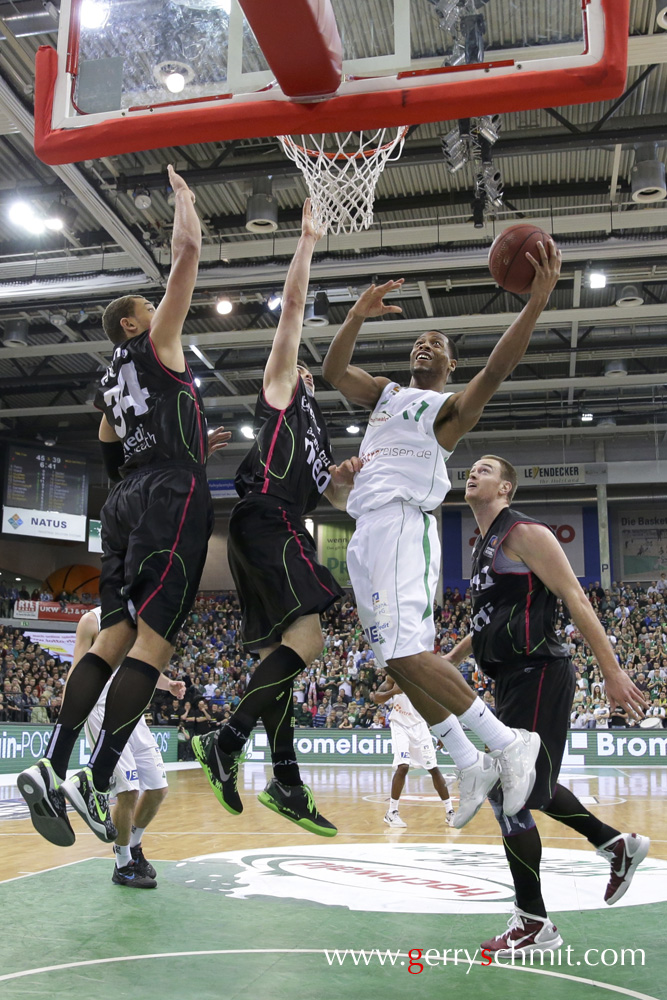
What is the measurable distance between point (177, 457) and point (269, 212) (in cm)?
1076

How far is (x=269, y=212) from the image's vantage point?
1399 centimetres

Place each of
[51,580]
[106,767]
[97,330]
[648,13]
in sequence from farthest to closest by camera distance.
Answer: [51,580], [97,330], [648,13], [106,767]

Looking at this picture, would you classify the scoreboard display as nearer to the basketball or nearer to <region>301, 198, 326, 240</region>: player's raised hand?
<region>301, 198, 326, 240</region>: player's raised hand

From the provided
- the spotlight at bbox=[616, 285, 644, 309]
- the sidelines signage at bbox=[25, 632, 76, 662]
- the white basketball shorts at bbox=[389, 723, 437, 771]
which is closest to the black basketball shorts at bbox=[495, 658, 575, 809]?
the white basketball shorts at bbox=[389, 723, 437, 771]

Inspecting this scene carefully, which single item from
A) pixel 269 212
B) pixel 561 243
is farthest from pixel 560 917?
pixel 561 243

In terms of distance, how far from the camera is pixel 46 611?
94.7ft

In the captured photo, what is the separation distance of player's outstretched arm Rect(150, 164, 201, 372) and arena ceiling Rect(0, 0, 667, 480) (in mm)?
7976

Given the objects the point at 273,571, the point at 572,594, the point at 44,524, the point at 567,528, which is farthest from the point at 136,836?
the point at 567,528

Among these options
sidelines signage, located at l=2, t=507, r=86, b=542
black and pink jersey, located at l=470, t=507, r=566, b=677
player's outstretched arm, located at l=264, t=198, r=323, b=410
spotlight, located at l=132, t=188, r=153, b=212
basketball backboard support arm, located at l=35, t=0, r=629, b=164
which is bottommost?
black and pink jersey, located at l=470, t=507, r=566, b=677

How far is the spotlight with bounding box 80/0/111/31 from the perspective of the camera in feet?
15.5

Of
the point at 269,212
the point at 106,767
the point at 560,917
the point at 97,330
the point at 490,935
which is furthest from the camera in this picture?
the point at 97,330

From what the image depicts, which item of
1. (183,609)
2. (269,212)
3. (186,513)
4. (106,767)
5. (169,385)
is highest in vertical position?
(269,212)

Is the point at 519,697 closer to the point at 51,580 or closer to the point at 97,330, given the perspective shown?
the point at 97,330

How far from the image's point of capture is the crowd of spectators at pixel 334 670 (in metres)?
19.7
